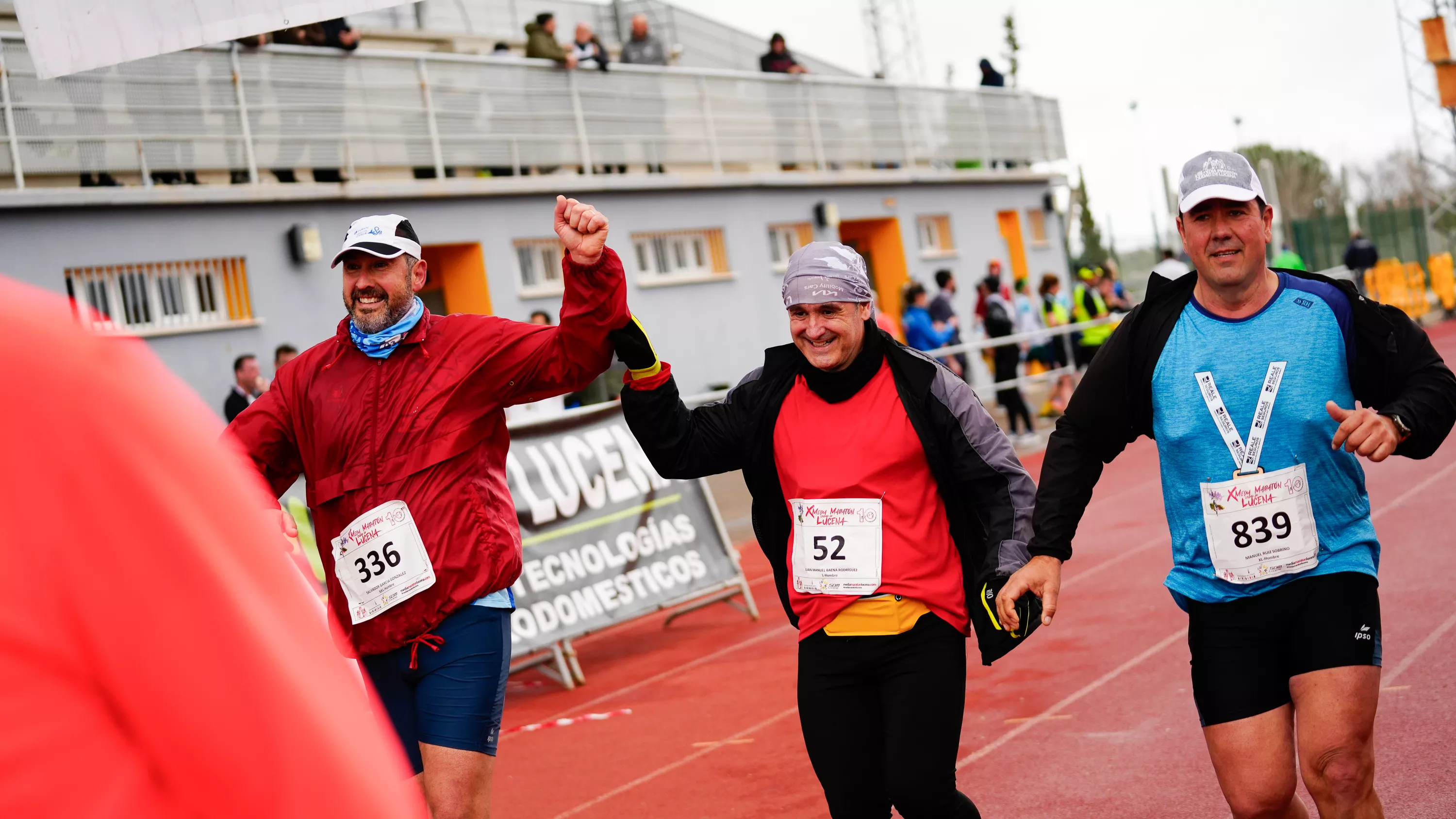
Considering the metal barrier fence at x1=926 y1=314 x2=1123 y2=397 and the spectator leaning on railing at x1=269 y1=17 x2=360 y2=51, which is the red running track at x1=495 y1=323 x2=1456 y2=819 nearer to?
the metal barrier fence at x1=926 y1=314 x2=1123 y2=397

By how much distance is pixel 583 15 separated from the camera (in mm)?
27844

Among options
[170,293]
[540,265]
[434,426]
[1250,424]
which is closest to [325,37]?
[170,293]

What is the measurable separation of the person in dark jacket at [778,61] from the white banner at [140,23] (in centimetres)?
2410

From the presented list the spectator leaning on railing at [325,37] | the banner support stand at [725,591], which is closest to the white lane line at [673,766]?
the banner support stand at [725,591]

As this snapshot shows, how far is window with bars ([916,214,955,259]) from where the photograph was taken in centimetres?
3095

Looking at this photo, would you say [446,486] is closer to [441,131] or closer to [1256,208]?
[1256,208]

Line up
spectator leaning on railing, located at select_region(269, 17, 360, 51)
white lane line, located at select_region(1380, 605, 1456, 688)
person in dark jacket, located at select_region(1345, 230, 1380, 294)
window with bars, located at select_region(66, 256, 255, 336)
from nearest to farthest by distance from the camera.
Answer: white lane line, located at select_region(1380, 605, 1456, 688) → window with bars, located at select_region(66, 256, 255, 336) → spectator leaning on railing, located at select_region(269, 17, 360, 51) → person in dark jacket, located at select_region(1345, 230, 1380, 294)

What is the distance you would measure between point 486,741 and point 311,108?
15.3 meters

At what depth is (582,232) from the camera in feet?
14.1

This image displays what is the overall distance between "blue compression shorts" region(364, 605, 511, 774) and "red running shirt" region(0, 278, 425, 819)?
3650mm

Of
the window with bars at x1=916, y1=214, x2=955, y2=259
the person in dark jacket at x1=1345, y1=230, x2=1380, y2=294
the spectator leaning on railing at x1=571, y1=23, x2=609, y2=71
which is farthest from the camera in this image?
the window with bars at x1=916, y1=214, x2=955, y2=259

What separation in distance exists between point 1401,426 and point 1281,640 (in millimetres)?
689

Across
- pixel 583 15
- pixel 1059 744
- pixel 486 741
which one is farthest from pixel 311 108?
pixel 486 741

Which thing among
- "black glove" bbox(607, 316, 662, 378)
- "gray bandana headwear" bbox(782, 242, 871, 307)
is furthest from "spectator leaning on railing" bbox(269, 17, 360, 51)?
"gray bandana headwear" bbox(782, 242, 871, 307)
